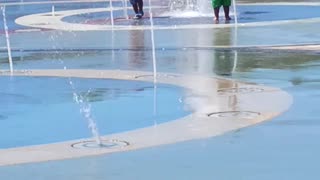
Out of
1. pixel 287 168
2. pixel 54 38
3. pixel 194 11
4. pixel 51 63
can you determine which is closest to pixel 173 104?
pixel 287 168

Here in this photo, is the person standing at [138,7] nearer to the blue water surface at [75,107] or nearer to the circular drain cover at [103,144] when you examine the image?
the blue water surface at [75,107]

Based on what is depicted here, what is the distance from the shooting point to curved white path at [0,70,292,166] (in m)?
8.12

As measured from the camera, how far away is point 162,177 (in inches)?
275

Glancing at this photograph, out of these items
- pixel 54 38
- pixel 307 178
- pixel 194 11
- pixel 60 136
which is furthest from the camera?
pixel 194 11

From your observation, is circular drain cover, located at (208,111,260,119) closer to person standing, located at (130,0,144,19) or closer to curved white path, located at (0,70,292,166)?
curved white path, located at (0,70,292,166)

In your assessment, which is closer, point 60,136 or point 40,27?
point 60,136

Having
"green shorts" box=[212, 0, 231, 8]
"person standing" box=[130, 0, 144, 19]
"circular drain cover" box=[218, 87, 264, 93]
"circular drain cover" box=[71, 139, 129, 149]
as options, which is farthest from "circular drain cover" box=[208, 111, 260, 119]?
"person standing" box=[130, 0, 144, 19]

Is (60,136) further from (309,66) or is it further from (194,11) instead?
(194,11)

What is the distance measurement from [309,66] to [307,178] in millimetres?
8012

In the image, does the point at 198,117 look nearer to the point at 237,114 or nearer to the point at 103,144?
the point at 237,114

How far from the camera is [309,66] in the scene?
14672 millimetres

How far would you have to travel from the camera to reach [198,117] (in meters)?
9.92

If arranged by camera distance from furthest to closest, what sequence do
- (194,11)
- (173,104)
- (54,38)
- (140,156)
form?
1. (194,11)
2. (54,38)
3. (173,104)
4. (140,156)

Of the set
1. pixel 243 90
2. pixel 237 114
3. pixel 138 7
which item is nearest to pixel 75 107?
pixel 237 114
